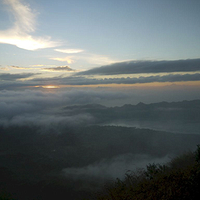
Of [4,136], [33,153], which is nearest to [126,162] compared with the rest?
[33,153]

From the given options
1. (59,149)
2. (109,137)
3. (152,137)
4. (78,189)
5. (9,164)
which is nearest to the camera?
(78,189)

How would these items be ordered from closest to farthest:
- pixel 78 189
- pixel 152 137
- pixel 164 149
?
pixel 78 189 → pixel 164 149 → pixel 152 137

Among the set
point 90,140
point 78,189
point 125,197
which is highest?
point 125,197

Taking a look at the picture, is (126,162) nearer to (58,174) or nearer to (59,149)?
(58,174)

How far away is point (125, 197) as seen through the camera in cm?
1120

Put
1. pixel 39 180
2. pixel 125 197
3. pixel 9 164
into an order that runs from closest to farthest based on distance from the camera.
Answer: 1. pixel 125 197
2. pixel 39 180
3. pixel 9 164

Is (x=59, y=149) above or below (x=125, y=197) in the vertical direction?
below

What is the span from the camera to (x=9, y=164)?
12000 cm

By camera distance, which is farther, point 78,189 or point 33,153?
point 33,153

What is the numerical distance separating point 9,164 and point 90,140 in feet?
274

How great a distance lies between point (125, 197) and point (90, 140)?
174 meters

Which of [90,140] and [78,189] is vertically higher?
[78,189]

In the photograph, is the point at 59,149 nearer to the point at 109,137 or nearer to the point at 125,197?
the point at 109,137

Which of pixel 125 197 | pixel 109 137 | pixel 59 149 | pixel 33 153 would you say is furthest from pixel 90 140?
pixel 125 197
